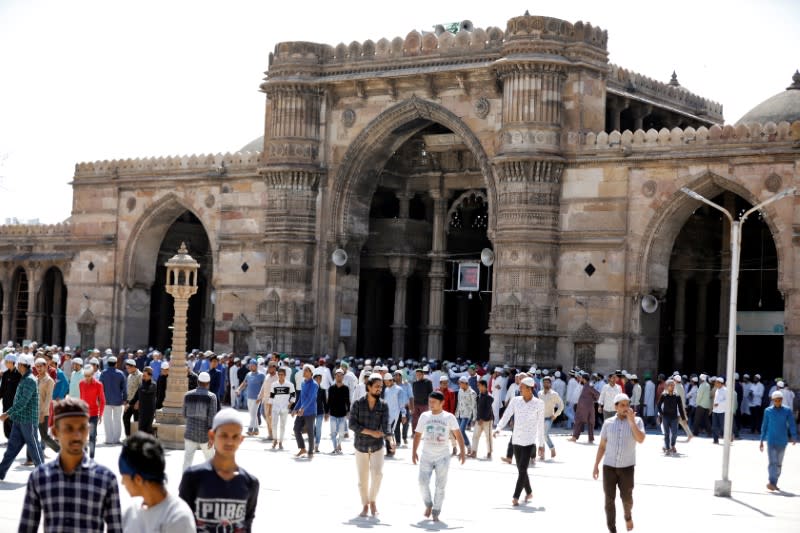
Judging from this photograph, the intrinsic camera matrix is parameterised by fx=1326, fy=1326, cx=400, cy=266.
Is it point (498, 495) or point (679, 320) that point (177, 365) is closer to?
point (498, 495)

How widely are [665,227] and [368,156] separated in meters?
8.29

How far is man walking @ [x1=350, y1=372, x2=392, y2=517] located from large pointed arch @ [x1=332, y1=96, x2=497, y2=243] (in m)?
18.8

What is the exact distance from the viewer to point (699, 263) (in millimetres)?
33469

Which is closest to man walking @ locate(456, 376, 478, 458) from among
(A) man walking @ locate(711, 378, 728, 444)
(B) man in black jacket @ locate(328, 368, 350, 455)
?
(B) man in black jacket @ locate(328, 368, 350, 455)

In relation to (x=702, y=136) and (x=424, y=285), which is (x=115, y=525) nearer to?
(x=702, y=136)

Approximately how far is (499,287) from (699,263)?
21.5ft

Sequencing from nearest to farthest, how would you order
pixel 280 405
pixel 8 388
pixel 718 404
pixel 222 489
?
pixel 222 489 → pixel 8 388 → pixel 280 405 → pixel 718 404

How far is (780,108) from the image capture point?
33500mm

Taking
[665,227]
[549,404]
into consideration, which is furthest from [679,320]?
[549,404]

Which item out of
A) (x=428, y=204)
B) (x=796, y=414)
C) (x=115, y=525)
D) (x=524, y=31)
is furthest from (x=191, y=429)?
(x=428, y=204)

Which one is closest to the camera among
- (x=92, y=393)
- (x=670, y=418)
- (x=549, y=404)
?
(x=92, y=393)

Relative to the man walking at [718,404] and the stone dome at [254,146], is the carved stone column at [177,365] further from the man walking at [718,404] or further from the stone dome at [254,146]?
the stone dome at [254,146]

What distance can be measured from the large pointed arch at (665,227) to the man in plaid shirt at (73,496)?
22.7 m

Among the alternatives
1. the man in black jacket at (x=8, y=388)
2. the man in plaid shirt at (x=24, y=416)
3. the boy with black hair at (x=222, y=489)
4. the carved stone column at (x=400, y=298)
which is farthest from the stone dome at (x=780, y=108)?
the boy with black hair at (x=222, y=489)
